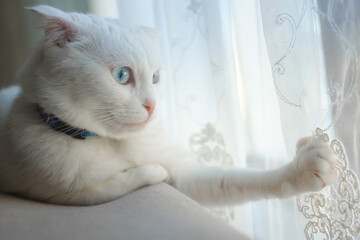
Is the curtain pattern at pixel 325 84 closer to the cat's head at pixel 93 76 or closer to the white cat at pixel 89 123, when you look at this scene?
the white cat at pixel 89 123

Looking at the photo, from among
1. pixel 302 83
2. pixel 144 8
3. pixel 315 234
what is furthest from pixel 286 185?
pixel 144 8

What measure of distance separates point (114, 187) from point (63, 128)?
0.19m

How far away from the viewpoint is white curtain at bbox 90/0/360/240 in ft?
2.27

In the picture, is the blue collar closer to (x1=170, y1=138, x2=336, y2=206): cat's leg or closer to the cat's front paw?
(x1=170, y1=138, x2=336, y2=206): cat's leg

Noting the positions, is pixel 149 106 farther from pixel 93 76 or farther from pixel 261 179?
pixel 261 179

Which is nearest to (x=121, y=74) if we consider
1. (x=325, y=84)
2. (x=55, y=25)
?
(x=55, y=25)

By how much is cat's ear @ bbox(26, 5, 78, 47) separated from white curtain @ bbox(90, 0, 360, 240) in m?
0.36

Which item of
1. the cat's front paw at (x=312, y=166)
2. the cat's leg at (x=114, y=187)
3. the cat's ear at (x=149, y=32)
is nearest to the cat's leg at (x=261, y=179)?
the cat's front paw at (x=312, y=166)

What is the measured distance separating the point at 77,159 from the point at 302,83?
54cm

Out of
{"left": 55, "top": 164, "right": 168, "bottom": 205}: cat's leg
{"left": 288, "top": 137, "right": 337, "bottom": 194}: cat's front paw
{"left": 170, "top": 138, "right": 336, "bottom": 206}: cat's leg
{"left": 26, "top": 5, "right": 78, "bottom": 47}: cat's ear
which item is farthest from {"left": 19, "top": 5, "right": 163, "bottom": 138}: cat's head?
{"left": 288, "top": 137, "right": 337, "bottom": 194}: cat's front paw

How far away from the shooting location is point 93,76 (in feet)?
2.70

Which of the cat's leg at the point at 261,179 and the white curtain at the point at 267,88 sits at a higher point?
the white curtain at the point at 267,88

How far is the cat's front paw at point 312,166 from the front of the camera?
2.40 feet

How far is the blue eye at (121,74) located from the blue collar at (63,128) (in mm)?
156
